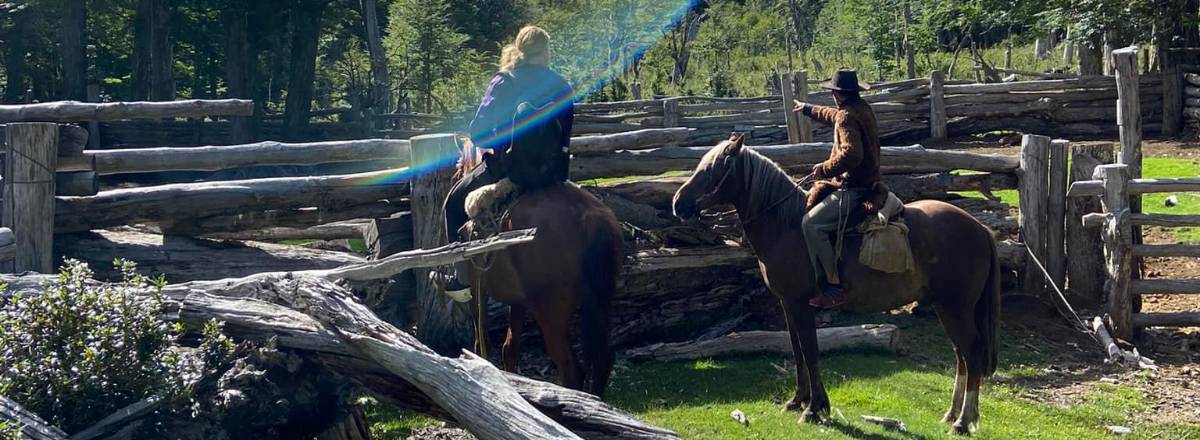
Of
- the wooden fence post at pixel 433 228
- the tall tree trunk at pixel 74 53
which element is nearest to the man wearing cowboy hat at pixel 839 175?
the wooden fence post at pixel 433 228

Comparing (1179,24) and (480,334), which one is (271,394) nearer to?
(480,334)

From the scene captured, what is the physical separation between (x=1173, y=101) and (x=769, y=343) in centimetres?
1753

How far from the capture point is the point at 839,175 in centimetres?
786

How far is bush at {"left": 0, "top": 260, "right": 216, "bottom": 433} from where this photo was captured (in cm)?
464

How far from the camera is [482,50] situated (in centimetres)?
4331

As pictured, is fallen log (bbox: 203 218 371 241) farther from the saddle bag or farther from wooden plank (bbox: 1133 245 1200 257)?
wooden plank (bbox: 1133 245 1200 257)

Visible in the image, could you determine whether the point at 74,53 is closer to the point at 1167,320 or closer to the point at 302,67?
the point at 302,67

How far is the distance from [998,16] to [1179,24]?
16.7 ft

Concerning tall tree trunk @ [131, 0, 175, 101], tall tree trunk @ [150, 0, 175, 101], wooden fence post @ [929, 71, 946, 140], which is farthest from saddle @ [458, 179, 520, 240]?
tall tree trunk @ [131, 0, 175, 101]

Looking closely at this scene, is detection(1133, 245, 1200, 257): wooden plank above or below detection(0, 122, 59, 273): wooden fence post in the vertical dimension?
below

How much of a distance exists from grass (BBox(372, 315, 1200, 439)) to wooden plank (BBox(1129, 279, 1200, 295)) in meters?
1.23

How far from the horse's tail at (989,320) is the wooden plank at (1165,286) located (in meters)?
3.15

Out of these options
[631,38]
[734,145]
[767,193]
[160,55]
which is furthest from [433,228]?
[631,38]

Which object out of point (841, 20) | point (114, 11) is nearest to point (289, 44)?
point (114, 11)
